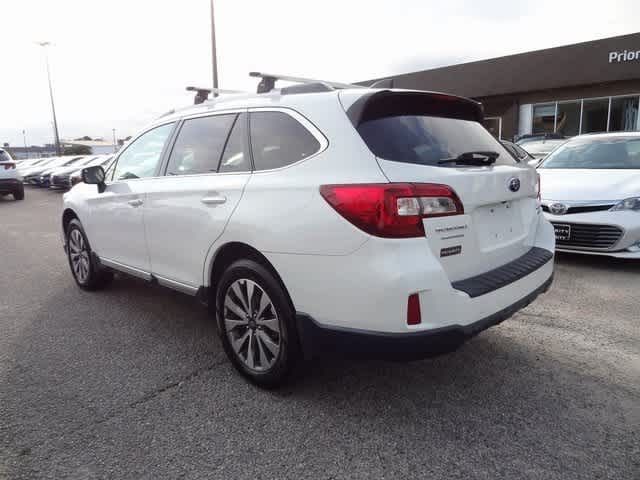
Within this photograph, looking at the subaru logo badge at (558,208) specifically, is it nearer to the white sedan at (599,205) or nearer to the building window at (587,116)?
the white sedan at (599,205)

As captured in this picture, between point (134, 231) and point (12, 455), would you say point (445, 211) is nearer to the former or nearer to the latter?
point (12, 455)

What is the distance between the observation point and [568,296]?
450cm

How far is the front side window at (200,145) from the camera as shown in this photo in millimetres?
3279

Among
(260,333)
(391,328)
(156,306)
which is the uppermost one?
(391,328)

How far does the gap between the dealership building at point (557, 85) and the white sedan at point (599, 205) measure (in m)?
15.0

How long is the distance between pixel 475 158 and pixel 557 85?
23417 mm

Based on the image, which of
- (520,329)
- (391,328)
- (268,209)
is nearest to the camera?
(391,328)

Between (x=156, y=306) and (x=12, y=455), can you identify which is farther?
(x=156, y=306)

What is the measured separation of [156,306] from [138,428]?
2128 millimetres

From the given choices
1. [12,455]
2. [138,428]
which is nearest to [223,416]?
[138,428]

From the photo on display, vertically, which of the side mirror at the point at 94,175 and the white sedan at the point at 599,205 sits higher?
the side mirror at the point at 94,175

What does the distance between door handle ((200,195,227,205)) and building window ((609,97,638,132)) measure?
23232 mm

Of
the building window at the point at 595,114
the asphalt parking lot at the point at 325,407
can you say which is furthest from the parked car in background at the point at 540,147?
the building window at the point at 595,114

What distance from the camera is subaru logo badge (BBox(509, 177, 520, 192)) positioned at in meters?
2.86
